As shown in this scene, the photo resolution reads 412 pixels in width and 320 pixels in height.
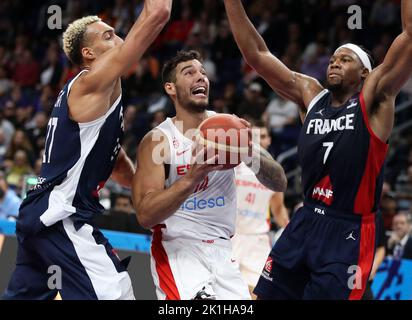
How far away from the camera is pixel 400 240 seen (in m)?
8.92

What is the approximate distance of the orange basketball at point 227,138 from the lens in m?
4.80

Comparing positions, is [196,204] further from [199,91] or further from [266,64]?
[266,64]

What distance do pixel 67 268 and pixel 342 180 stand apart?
5.79 feet

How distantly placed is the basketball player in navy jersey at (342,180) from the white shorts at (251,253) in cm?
279

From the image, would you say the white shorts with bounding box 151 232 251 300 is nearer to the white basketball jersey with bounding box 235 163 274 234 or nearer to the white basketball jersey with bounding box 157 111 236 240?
the white basketball jersey with bounding box 157 111 236 240

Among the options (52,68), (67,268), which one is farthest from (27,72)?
(67,268)

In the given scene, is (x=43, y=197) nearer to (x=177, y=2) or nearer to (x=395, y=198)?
(x=395, y=198)

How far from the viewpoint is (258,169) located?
5445 mm

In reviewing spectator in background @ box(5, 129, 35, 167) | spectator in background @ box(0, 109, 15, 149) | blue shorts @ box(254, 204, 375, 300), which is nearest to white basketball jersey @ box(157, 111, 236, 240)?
blue shorts @ box(254, 204, 375, 300)

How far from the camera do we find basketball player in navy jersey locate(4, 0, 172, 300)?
15.8ft

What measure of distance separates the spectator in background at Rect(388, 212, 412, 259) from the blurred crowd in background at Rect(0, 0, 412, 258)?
0.37 feet

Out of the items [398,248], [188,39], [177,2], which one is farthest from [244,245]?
[177,2]
